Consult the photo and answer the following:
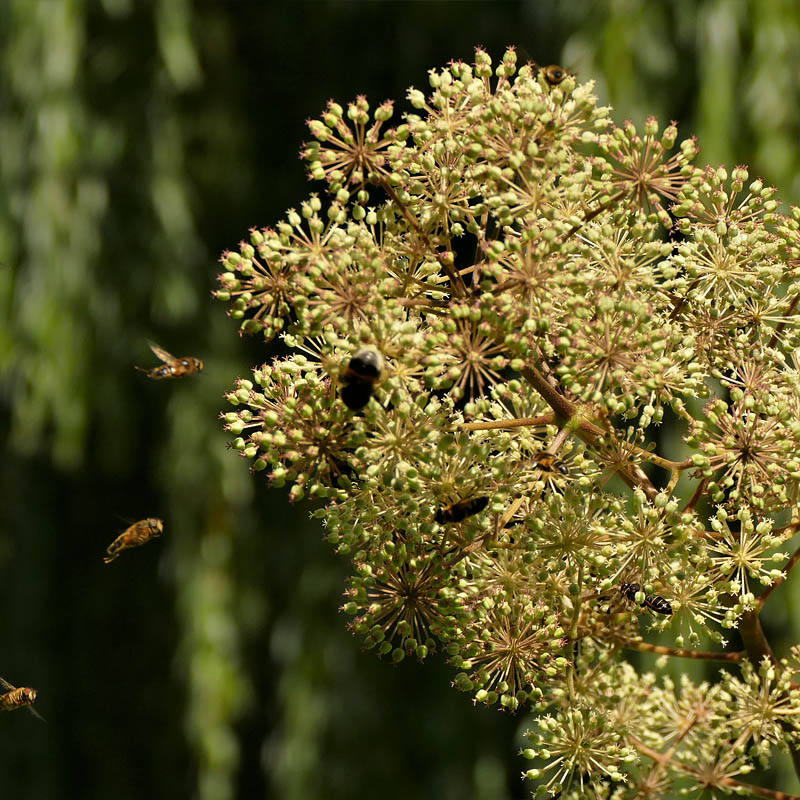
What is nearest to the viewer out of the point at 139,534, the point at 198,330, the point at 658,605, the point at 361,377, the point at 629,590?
the point at 361,377

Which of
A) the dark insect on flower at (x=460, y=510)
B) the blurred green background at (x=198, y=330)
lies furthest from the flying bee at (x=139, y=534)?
the blurred green background at (x=198, y=330)

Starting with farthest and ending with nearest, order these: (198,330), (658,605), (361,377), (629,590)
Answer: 1. (198,330)
2. (658,605)
3. (629,590)
4. (361,377)

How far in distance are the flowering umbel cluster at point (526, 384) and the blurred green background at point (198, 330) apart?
83.5 inches

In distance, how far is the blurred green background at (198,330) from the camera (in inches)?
142

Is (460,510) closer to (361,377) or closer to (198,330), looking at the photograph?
(361,377)

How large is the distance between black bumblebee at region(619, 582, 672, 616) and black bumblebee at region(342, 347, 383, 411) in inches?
14.2

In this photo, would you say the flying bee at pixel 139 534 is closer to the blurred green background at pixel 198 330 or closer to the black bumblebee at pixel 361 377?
the black bumblebee at pixel 361 377

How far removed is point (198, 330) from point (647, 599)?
8.94 feet

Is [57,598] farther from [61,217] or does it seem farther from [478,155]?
[478,155]

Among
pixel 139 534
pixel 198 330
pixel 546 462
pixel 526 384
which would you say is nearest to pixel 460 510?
pixel 546 462

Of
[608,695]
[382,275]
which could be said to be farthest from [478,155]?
[608,695]

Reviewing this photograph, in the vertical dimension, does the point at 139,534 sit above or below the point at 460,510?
above

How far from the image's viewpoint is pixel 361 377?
108cm

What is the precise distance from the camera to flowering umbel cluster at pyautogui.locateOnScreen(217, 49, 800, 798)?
113 cm
